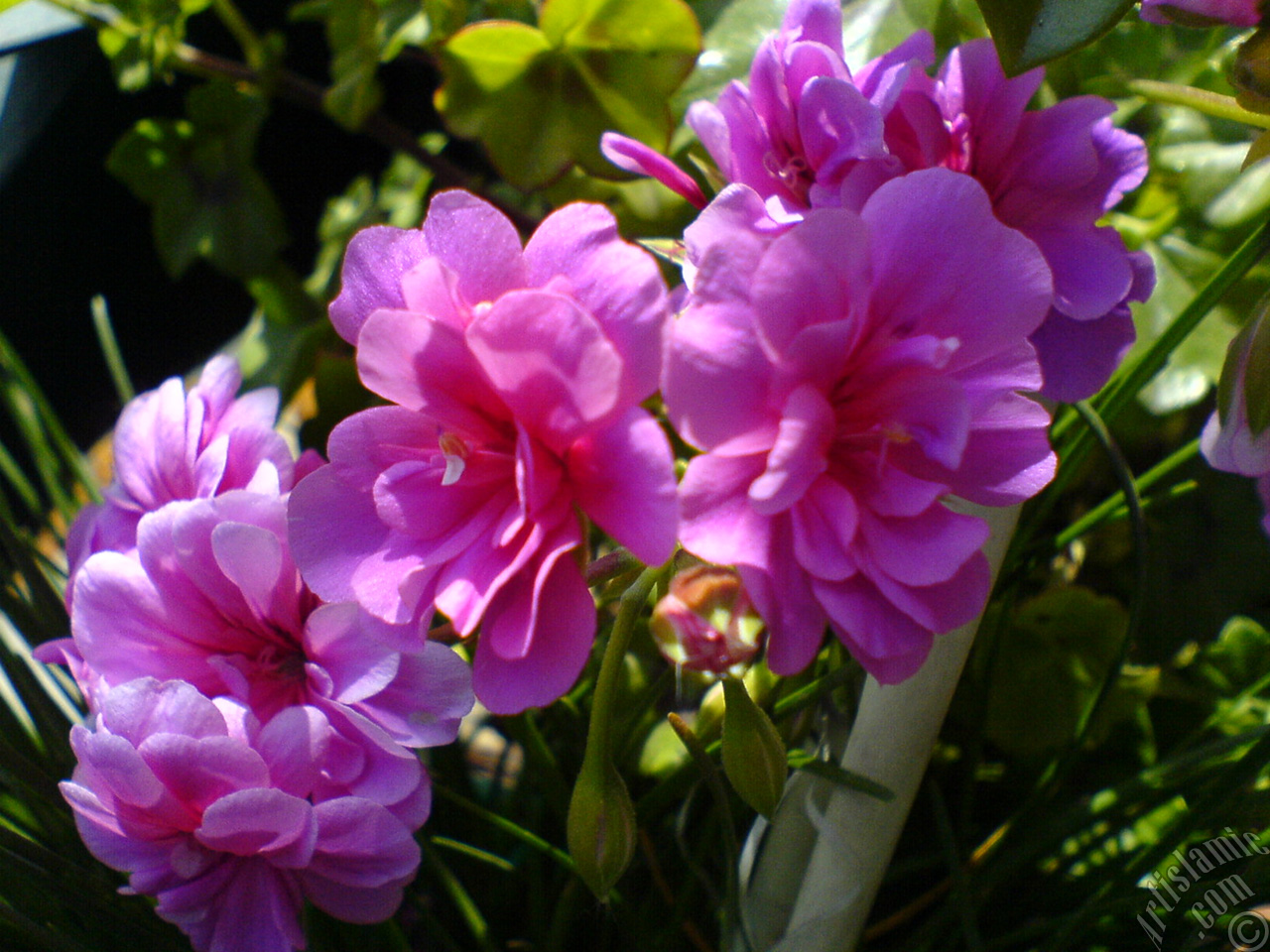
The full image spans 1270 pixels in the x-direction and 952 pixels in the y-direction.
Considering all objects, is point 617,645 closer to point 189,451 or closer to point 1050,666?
point 189,451

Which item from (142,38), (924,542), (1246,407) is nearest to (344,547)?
(924,542)

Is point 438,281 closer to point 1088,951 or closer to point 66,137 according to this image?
point 1088,951

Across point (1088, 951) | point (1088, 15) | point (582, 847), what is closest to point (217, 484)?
point (582, 847)

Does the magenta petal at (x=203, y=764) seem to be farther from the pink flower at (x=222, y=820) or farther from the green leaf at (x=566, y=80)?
the green leaf at (x=566, y=80)

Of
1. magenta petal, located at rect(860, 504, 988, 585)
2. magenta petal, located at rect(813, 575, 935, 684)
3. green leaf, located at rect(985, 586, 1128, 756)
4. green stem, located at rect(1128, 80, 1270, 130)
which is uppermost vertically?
green stem, located at rect(1128, 80, 1270, 130)

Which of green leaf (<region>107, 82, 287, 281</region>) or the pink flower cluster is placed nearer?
the pink flower cluster

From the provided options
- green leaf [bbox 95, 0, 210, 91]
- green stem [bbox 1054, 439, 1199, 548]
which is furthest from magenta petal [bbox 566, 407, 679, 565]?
green leaf [bbox 95, 0, 210, 91]

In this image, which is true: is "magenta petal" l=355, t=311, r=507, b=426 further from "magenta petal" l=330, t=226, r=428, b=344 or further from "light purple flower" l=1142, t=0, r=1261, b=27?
"light purple flower" l=1142, t=0, r=1261, b=27
